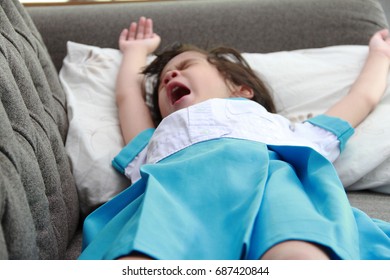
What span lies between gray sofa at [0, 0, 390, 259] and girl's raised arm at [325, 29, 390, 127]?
208mm

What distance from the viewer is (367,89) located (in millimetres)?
1384

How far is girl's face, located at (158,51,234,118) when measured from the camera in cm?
129

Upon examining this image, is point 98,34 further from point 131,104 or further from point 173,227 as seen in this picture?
point 173,227

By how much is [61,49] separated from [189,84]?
2.07ft

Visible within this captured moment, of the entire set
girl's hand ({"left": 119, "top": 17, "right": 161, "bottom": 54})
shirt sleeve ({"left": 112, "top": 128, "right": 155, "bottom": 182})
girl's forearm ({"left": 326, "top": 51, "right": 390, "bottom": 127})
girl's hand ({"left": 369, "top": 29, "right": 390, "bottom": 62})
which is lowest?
shirt sleeve ({"left": 112, "top": 128, "right": 155, "bottom": 182})

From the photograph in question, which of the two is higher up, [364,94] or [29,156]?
[29,156]

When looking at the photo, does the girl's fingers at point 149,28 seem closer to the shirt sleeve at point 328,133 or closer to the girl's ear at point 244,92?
the girl's ear at point 244,92

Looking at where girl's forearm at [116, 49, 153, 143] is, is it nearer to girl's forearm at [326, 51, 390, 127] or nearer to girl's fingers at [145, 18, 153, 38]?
girl's fingers at [145, 18, 153, 38]

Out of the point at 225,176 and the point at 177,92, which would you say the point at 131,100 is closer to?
the point at 177,92

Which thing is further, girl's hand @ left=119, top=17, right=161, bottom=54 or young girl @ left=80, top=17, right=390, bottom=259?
girl's hand @ left=119, top=17, right=161, bottom=54

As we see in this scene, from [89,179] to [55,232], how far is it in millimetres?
237

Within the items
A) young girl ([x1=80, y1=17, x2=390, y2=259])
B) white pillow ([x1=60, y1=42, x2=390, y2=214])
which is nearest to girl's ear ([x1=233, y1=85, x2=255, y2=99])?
young girl ([x1=80, y1=17, x2=390, y2=259])

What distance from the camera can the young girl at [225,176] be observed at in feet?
2.65

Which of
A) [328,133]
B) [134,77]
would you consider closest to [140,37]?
[134,77]
